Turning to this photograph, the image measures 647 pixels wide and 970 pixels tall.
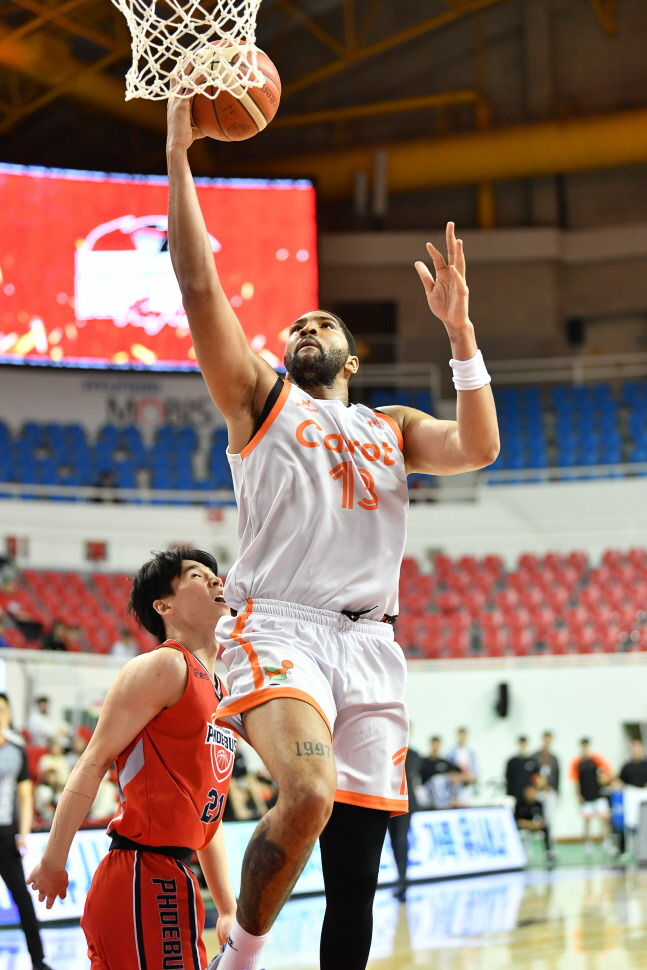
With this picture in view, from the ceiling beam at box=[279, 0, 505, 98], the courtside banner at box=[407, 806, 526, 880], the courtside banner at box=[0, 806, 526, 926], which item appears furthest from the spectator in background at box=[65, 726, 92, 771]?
the ceiling beam at box=[279, 0, 505, 98]

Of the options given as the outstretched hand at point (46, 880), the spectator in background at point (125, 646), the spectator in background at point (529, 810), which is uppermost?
the outstretched hand at point (46, 880)

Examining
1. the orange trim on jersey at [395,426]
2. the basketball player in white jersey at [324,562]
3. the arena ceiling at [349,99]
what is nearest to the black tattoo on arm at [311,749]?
the basketball player in white jersey at [324,562]

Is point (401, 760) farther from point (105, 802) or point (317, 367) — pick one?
point (105, 802)

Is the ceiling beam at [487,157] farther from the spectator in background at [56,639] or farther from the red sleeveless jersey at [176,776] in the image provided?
the red sleeveless jersey at [176,776]

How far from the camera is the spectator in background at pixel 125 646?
14597 mm

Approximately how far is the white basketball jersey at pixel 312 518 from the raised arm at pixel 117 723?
1.01ft

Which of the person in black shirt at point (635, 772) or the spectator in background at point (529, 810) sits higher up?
the person in black shirt at point (635, 772)

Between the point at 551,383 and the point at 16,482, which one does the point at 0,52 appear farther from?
the point at 551,383

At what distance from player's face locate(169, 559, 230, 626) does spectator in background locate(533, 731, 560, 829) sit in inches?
443

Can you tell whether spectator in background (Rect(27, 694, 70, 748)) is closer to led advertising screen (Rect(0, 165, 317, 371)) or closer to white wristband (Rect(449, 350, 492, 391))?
led advertising screen (Rect(0, 165, 317, 371))

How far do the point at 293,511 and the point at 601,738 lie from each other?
13999mm

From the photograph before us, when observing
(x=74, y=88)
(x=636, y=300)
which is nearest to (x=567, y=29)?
(x=636, y=300)

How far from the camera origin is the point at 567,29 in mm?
21656

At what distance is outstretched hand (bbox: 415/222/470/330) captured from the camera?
129 inches
